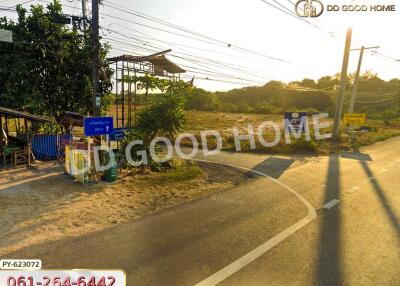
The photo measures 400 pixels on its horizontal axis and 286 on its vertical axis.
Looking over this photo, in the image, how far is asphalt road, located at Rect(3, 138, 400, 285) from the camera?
564cm

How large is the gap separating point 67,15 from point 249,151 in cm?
1321

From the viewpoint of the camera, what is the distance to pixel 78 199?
391 inches

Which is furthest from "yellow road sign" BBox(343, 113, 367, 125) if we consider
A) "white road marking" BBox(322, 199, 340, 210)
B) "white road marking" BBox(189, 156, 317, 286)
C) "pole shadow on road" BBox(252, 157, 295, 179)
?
"white road marking" BBox(189, 156, 317, 286)

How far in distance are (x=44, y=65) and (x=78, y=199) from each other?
31.9ft

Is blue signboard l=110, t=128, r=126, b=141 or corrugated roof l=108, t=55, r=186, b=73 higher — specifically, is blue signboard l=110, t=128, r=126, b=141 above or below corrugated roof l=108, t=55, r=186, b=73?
below

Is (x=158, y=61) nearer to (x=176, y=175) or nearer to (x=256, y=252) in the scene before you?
Answer: (x=176, y=175)

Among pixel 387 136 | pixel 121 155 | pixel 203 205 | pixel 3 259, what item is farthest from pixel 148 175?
pixel 387 136

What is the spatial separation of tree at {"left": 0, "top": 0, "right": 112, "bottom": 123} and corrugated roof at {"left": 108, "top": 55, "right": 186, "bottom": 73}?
5.00ft

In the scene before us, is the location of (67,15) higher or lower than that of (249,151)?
higher

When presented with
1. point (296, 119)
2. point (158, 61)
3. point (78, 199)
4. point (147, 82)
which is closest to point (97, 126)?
point (78, 199)

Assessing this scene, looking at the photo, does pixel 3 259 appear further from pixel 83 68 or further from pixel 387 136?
pixel 387 136

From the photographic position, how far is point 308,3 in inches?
642

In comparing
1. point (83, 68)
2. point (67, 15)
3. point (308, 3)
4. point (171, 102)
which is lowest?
point (171, 102)

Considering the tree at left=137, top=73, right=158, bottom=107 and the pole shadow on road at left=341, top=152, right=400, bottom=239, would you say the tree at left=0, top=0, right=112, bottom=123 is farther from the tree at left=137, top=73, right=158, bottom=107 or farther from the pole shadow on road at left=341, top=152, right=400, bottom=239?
the pole shadow on road at left=341, top=152, right=400, bottom=239
